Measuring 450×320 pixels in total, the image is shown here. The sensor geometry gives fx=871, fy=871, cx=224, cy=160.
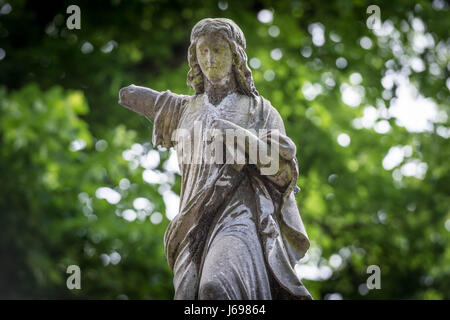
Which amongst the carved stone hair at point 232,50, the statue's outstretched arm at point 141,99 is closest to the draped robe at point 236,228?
the carved stone hair at point 232,50

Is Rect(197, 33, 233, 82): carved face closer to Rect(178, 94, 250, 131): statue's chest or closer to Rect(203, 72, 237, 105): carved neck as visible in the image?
Rect(203, 72, 237, 105): carved neck

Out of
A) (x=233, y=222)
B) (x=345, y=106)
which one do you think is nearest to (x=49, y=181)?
(x=345, y=106)

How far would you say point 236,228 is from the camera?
18.7 feet

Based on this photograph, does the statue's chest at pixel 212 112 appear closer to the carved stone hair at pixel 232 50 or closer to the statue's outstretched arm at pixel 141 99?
the carved stone hair at pixel 232 50

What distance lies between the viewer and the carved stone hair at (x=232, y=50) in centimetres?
621

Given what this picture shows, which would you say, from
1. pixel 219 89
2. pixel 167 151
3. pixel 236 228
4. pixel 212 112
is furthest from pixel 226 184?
pixel 167 151

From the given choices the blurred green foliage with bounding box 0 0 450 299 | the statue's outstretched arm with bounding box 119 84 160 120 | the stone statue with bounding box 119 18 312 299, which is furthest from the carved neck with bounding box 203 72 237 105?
the blurred green foliage with bounding box 0 0 450 299

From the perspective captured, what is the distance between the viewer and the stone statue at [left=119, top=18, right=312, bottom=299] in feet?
18.3

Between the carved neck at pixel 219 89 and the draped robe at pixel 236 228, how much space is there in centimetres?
10

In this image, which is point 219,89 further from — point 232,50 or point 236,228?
point 236,228

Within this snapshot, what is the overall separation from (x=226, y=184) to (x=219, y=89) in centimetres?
85

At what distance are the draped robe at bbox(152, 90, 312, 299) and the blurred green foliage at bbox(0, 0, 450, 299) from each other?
17.6 feet
